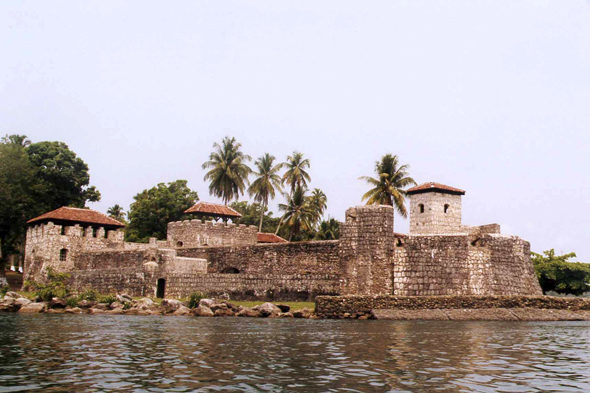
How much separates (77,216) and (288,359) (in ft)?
110

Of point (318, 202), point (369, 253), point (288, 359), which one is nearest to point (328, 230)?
point (318, 202)

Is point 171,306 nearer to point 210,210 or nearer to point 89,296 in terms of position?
point 89,296

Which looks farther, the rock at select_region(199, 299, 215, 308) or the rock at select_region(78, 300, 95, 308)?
the rock at select_region(78, 300, 95, 308)

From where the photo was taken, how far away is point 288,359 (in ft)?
40.9

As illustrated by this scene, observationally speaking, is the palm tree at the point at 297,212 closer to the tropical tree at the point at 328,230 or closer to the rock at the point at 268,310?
the tropical tree at the point at 328,230

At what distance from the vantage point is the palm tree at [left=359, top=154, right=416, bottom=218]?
44156 mm

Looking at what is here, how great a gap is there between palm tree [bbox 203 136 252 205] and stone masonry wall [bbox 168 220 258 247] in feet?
35.4

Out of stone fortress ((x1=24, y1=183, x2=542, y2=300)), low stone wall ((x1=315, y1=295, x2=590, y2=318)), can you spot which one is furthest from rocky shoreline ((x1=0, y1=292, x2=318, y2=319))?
stone fortress ((x1=24, y1=183, x2=542, y2=300))

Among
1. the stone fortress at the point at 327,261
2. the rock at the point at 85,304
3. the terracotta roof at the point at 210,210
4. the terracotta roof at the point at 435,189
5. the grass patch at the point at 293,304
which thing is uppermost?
the terracotta roof at the point at 435,189

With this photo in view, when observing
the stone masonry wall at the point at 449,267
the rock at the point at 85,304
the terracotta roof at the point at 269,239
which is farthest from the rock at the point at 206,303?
the terracotta roof at the point at 269,239

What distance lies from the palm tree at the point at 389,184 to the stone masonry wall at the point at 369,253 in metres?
13.9

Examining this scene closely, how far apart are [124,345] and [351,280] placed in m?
17.0

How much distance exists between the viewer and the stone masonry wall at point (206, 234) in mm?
44062

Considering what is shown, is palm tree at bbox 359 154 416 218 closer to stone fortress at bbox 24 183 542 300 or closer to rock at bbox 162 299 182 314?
stone fortress at bbox 24 183 542 300
